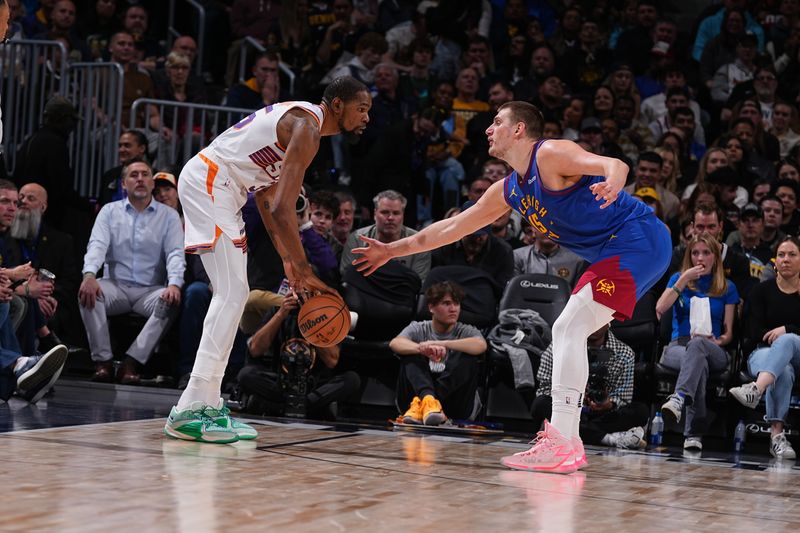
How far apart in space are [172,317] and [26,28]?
5.25 meters

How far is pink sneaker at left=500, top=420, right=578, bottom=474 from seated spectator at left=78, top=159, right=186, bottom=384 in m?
4.04

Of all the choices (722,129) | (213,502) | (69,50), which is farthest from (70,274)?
(722,129)

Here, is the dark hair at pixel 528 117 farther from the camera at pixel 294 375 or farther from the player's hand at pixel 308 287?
the camera at pixel 294 375

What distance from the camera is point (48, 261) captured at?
8.77 metres

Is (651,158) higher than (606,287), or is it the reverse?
(651,158)

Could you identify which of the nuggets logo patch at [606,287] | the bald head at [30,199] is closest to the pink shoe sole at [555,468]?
the nuggets logo patch at [606,287]

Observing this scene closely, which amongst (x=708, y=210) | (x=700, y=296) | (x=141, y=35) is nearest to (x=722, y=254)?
(x=708, y=210)

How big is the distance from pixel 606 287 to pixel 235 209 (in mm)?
1881

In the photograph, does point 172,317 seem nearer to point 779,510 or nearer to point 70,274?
point 70,274

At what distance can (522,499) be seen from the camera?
164 inches

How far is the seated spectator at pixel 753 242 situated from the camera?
859 cm

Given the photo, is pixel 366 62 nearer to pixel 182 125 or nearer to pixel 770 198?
pixel 182 125

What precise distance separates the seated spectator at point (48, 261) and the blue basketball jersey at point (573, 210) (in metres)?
4.27

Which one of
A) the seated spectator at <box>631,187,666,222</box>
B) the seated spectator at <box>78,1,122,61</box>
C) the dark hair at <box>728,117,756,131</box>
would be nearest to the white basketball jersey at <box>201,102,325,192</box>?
the seated spectator at <box>631,187,666,222</box>
